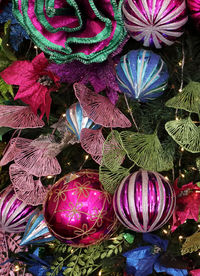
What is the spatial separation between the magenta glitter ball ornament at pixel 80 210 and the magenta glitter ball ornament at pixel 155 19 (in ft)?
0.76

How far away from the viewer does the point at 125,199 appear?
0.49 metres

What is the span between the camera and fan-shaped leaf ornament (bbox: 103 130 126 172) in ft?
1.64

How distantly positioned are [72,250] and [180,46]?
41cm

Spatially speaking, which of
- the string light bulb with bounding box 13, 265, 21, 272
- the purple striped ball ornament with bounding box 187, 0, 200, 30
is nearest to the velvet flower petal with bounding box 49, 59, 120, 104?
the purple striped ball ornament with bounding box 187, 0, 200, 30

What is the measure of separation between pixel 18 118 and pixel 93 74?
0.48 ft

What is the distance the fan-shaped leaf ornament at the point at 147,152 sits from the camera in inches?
18.7

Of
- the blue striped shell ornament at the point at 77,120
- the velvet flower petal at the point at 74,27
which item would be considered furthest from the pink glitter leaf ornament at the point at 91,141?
the velvet flower petal at the point at 74,27

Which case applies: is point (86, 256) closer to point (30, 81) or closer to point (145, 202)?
point (145, 202)

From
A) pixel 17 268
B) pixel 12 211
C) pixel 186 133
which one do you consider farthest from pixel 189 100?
pixel 17 268

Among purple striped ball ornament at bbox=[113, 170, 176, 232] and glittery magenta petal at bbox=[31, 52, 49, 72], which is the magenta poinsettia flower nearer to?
glittery magenta petal at bbox=[31, 52, 49, 72]

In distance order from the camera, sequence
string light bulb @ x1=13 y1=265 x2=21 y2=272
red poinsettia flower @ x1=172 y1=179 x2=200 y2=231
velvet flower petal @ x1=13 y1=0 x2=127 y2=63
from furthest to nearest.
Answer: string light bulb @ x1=13 y1=265 x2=21 y2=272 < red poinsettia flower @ x1=172 y1=179 x2=200 y2=231 < velvet flower petal @ x1=13 y1=0 x2=127 y2=63

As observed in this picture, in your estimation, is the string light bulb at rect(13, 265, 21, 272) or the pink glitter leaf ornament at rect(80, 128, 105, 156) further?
the string light bulb at rect(13, 265, 21, 272)

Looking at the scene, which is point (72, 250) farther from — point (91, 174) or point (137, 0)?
point (137, 0)

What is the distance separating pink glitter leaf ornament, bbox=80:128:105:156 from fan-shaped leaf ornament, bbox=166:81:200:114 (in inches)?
5.0
